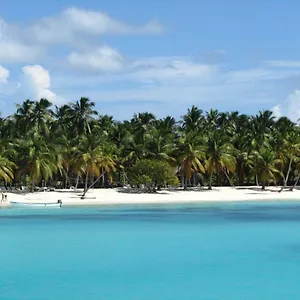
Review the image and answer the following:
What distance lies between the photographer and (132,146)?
65500 mm

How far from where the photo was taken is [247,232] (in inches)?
1188

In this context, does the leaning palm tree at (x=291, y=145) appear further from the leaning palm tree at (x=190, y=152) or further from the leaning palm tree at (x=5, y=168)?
the leaning palm tree at (x=5, y=168)

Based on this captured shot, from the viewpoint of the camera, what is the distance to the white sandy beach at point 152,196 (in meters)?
54.5

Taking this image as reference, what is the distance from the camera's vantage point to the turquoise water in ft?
52.0

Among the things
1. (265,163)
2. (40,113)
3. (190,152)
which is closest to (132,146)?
(190,152)

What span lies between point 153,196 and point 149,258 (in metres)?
37.2

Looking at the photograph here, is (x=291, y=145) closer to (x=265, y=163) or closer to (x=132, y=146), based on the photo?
(x=265, y=163)

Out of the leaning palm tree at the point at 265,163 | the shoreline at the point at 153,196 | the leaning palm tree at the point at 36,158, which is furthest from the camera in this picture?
the leaning palm tree at the point at 265,163

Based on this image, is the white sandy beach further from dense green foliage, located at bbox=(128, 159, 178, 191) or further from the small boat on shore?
dense green foliage, located at bbox=(128, 159, 178, 191)

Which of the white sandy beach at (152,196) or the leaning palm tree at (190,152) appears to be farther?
the leaning palm tree at (190,152)

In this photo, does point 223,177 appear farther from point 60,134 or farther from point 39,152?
point 39,152

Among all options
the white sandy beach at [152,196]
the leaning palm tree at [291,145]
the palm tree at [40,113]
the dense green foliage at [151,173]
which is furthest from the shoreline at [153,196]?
the palm tree at [40,113]

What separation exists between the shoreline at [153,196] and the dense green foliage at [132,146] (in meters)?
1.71

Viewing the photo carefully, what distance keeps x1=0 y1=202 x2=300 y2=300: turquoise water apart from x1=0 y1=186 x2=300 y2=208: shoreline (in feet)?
49.9
